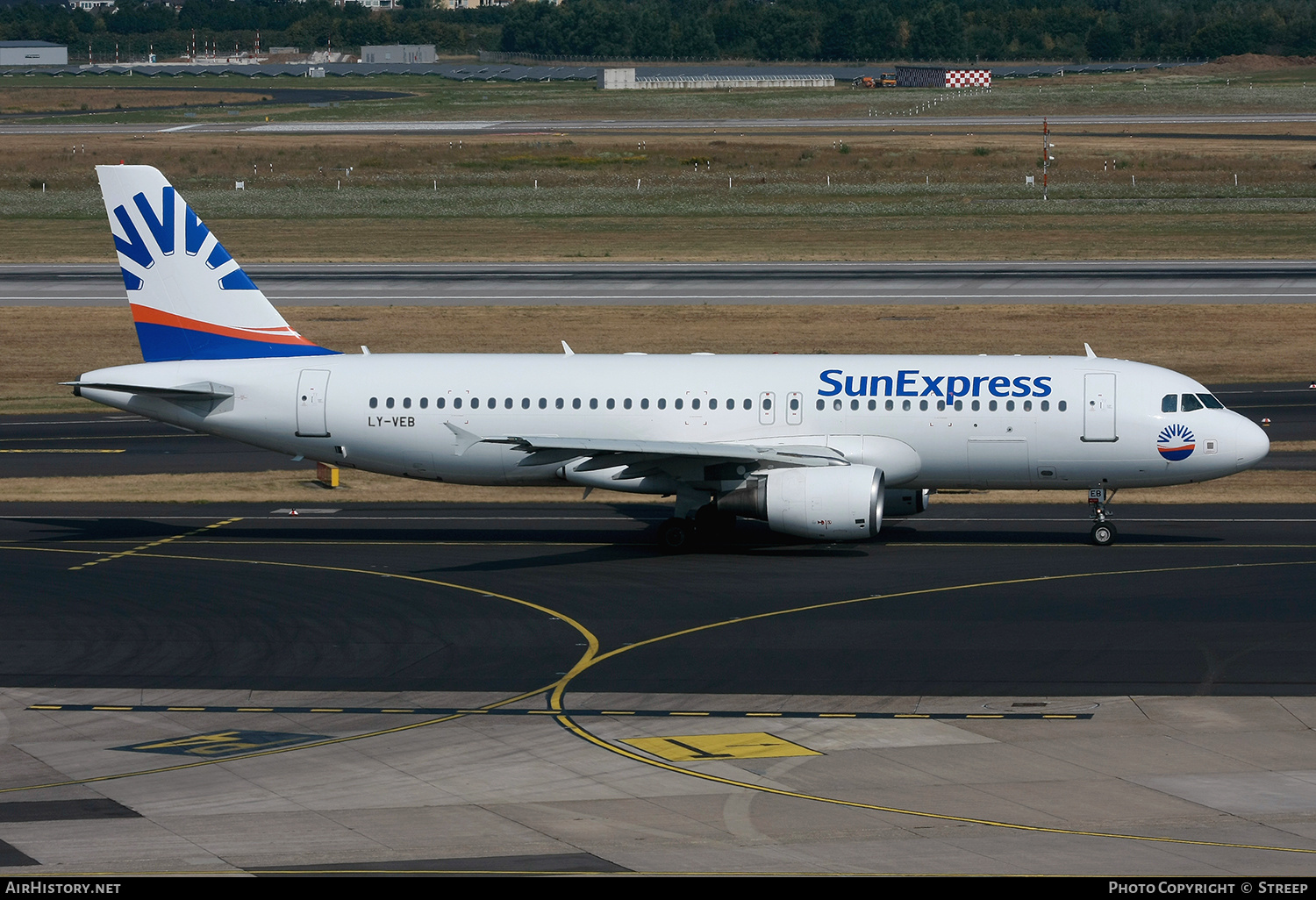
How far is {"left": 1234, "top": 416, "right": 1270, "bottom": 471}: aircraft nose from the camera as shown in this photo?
38.7m

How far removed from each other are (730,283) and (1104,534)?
45798mm

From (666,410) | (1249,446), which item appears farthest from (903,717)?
(1249,446)

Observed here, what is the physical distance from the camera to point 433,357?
136 ft

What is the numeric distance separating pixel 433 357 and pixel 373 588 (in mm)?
7836

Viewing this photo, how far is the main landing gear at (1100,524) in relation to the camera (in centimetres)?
3972

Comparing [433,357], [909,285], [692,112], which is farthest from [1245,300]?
[692,112]

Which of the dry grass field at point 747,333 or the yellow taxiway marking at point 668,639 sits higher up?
the dry grass field at point 747,333

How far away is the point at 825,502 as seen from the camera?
122 feet

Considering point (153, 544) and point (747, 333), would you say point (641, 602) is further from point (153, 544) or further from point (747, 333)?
point (747, 333)

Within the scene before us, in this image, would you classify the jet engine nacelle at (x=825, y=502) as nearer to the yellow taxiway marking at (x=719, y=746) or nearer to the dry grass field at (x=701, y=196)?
the yellow taxiway marking at (x=719, y=746)

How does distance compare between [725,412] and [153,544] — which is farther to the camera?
[153,544]

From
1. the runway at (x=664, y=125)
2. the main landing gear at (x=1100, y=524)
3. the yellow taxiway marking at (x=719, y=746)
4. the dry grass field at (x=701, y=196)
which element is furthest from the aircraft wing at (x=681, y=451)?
the runway at (x=664, y=125)

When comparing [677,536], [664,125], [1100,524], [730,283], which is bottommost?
[677,536]

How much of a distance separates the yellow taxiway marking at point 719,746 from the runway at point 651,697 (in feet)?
0.24
